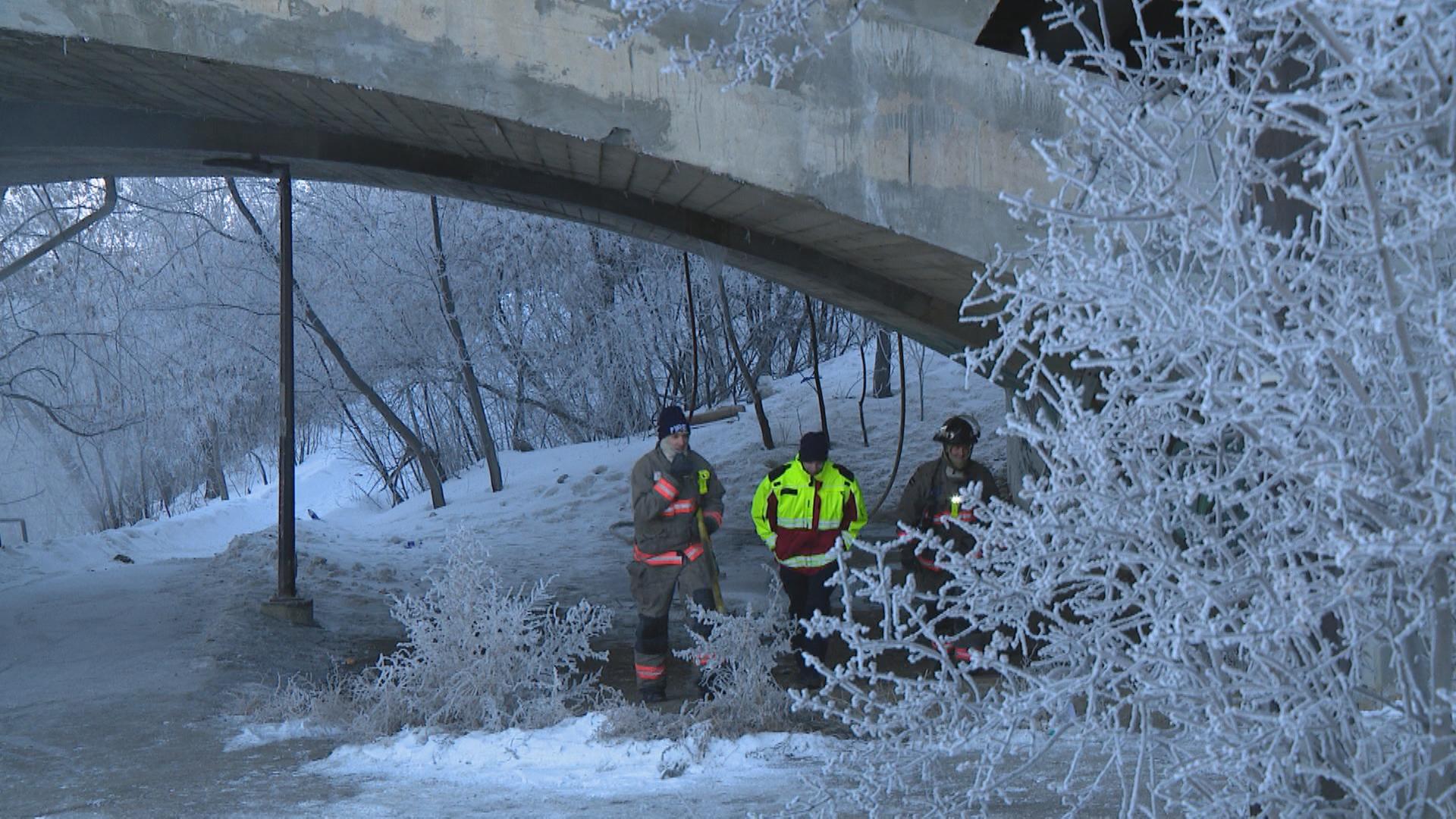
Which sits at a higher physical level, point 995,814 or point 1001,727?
point 1001,727

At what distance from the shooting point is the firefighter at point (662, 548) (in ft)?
25.0

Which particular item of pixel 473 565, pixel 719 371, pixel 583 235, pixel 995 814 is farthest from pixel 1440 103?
pixel 719 371

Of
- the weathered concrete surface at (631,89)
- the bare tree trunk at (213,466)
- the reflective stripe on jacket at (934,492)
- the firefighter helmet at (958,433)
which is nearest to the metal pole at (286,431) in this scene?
the weathered concrete surface at (631,89)

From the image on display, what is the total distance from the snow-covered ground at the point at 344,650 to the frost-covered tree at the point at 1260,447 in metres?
1.10

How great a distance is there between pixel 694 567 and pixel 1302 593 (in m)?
5.51

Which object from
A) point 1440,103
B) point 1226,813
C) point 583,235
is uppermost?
point 583,235

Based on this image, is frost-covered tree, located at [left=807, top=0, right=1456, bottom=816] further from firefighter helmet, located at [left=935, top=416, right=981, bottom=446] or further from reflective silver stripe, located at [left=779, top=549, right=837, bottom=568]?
reflective silver stripe, located at [left=779, top=549, right=837, bottom=568]

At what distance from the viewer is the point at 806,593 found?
7902mm

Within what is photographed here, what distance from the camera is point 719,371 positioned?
73.2 feet

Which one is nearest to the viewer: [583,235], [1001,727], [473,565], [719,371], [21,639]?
[1001,727]

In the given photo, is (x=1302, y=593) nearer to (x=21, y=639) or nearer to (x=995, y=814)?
(x=995, y=814)

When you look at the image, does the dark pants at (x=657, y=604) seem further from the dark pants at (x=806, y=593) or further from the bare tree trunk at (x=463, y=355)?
the bare tree trunk at (x=463, y=355)

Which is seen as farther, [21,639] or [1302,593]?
[21,639]

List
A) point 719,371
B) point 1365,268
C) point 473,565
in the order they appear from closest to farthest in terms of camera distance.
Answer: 1. point 1365,268
2. point 473,565
3. point 719,371
